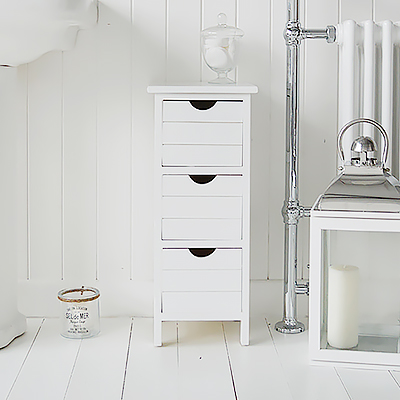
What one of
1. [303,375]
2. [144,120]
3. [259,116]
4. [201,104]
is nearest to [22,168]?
[144,120]

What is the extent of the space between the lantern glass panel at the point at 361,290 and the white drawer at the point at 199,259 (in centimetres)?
24

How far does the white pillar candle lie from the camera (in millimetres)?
1391

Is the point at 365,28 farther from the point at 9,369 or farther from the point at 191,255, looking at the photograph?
the point at 9,369

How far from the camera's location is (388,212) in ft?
4.45

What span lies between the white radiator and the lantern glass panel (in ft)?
1.18

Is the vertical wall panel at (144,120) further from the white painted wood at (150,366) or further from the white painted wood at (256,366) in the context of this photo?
the white painted wood at (256,366)

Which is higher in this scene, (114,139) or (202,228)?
(114,139)

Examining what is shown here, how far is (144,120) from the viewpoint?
1.79 m

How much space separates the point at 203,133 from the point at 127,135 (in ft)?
1.20

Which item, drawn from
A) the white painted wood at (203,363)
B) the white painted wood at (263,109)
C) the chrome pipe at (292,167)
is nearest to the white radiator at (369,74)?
the chrome pipe at (292,167)

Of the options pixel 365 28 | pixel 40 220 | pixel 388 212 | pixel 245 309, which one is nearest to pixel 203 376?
pixel 245 309

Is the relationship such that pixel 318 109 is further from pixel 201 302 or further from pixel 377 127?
pixel 201 302

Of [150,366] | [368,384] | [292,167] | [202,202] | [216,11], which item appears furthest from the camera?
[216,11]

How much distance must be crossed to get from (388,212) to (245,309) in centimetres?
45
